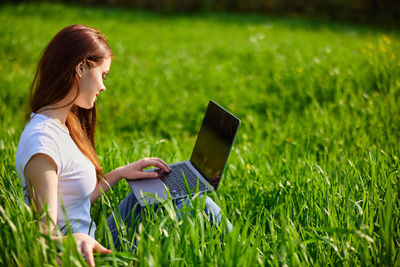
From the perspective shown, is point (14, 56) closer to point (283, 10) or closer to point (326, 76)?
point (326, 76)

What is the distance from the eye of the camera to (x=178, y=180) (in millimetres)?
2236

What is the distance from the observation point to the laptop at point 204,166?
6.61ft

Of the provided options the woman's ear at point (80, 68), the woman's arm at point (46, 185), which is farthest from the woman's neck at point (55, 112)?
the woman's arm at point (46, 185)

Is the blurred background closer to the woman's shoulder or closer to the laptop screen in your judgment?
the laptop screen

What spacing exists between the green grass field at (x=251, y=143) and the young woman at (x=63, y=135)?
4.8 inches

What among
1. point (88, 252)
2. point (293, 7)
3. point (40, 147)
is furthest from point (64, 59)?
point (293, 7)

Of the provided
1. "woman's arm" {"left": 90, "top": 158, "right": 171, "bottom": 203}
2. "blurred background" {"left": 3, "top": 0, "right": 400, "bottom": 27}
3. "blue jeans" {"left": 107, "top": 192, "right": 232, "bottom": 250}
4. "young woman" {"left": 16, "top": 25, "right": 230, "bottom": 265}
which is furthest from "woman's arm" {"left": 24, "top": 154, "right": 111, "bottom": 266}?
"blurred background" {"left": 3, "top": 0, "right": 400, "bottom": 27}

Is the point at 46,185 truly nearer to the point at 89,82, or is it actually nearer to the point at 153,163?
the point at 89,82

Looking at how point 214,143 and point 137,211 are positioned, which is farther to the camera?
point 214,143

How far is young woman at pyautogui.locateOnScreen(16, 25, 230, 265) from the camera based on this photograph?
144 centimetres

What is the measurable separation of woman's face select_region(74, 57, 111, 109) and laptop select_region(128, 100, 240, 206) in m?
0.58

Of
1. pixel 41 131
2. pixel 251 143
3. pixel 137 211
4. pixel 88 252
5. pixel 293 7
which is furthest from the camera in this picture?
pixel 293 7

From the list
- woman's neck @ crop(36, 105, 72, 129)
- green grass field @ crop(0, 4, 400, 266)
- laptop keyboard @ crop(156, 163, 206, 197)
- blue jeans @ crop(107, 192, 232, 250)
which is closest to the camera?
green grass field @ crop(0, 4, 400, 266)

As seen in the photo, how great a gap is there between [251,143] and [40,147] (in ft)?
8.70
